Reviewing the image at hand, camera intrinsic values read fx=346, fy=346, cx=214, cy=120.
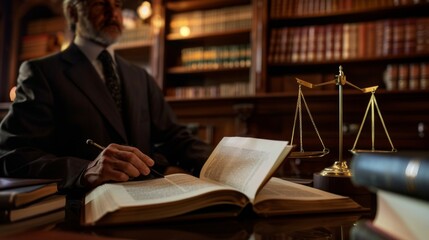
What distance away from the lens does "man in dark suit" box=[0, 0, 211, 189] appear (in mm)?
830

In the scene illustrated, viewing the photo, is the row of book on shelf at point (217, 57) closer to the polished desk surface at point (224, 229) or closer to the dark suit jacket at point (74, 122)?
the dark suit jacket at point (74, 122)

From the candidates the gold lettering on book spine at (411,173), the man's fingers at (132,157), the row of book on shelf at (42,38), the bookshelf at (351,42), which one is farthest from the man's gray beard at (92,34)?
the row of book on shelf at (42,38)

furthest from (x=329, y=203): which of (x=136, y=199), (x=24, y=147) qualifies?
(x=24, y=147)

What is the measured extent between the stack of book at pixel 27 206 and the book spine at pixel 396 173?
0.44m

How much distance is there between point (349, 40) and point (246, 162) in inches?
72.1

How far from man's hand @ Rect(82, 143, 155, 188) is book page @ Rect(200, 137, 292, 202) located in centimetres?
14

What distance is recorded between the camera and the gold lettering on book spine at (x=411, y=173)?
30 centimetres

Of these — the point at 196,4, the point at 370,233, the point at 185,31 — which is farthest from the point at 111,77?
the point at 196,4

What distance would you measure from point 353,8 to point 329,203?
1.95m

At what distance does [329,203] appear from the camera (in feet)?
1.98

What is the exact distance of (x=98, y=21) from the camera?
1.44 metres

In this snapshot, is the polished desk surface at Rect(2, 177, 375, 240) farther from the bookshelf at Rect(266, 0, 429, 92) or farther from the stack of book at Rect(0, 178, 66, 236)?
the bookshelf at Rect(266, 0, 429, 92)

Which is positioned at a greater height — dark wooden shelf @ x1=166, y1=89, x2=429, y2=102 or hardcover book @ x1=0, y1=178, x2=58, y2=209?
dark wooden shelf @ x1=166, y1=89, x2=429, y2=102

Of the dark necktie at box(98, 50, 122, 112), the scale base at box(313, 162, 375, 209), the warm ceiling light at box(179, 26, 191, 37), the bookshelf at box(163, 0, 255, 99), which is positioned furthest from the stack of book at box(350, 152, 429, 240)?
the warm ceiling light at box(179, 26, 191, 37)
